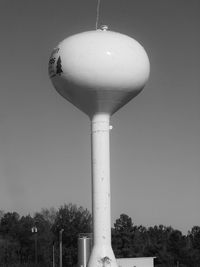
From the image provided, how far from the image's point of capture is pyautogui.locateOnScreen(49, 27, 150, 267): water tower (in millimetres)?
26859

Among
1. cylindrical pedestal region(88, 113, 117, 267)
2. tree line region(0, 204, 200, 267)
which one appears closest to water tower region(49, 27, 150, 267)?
cylindrical pedestal region(88, 113, 117, 267)

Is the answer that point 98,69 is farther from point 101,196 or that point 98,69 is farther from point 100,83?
point 101,196

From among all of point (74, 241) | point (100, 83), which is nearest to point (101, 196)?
point (100, 83)

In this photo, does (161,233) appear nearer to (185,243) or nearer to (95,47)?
(185,243)

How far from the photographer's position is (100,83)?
2692cm

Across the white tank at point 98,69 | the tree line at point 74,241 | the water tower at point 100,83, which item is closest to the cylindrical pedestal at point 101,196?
the water tower at point 100,83

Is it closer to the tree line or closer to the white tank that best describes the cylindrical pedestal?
the white tank

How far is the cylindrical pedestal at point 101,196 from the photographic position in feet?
90.7

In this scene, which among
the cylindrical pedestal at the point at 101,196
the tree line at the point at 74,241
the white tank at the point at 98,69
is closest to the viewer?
the white tank at the point at 98,69

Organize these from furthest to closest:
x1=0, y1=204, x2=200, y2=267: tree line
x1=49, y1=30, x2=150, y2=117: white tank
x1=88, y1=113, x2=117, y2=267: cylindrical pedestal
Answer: x1=0, y1=204, x2=200, y2=267: tree line, x1=88, y1=113, x2=117, y2=267: cylindrical pedestal, x1=49, y1=30, x2=150, y2=117: white tank

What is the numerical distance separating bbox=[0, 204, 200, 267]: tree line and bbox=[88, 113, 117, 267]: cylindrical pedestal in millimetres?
44099

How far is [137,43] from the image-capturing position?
2834 cm

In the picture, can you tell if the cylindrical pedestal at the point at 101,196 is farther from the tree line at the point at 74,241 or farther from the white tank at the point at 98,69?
the tree line at the point at 74,241

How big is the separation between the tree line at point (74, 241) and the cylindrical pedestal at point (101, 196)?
4410 cm
